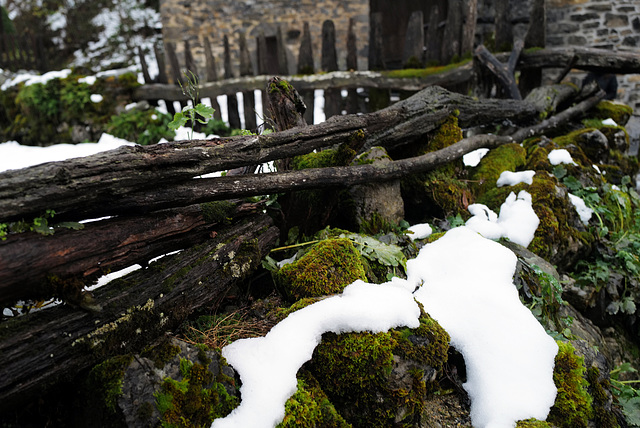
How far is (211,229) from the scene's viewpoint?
246 centimetres

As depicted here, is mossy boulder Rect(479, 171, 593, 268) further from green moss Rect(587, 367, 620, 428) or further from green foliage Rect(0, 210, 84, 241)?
green foliage Rect(0, 210, 84, 241)

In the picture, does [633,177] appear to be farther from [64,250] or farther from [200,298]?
[64,250]

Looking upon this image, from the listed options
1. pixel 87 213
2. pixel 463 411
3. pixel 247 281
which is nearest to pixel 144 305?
pixel 87 213

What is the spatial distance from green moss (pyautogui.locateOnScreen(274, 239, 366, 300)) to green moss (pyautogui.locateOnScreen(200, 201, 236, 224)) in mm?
Result: 454

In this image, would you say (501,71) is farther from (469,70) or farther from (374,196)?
(374,196)

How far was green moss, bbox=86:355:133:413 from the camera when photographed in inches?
66.3

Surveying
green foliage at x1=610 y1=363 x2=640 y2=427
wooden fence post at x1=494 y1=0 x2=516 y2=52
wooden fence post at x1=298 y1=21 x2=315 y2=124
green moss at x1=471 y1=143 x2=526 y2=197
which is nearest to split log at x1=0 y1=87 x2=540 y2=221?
green moss at x1=471 y1=143 x2=526 y2=197

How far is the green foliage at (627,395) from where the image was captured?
2564 millimetres

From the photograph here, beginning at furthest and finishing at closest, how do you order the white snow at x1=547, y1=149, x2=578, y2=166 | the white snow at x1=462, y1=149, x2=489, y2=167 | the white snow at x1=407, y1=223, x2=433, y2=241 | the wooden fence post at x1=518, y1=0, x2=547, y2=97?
the wooden fence post at x1=518, y1=0, x2=547, y2=97, the white snow at x1=462, y1=149, x2=489, y2=167, the white snow at x1=547, y1=149, x2=578, y2=166, the white snow at x1=407, y1=223, x2=433, y2=241

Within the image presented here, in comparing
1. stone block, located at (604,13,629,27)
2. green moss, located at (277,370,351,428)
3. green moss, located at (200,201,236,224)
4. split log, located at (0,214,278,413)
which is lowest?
green moss, located at (277,370,351,428)

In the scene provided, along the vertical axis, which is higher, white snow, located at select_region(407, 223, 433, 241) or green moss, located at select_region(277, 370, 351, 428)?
white snow, located at select_region(407, 223, 433, 241)

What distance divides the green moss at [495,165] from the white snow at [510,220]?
47 centimetres

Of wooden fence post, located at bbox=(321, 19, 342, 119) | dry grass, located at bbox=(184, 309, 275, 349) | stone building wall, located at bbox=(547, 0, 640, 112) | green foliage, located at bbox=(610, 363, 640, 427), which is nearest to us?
dry grass, located at bbox=(184, 309, 275, 349)

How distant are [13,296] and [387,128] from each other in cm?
287
